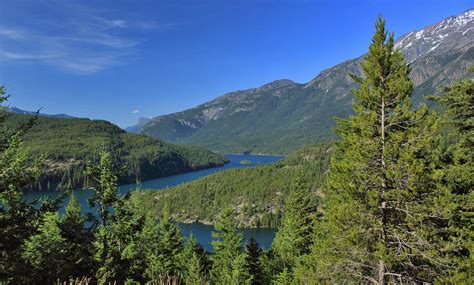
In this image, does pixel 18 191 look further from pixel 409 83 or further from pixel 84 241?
pixel 409 83

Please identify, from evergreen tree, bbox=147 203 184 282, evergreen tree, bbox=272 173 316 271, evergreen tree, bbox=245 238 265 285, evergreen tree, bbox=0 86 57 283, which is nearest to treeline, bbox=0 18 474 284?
evergreen tree, bbox=0 86 57 283

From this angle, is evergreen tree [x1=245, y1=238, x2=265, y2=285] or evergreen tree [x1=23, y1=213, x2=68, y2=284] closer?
evergreen tree [x1=23, y1=213, x2=68, y2=284]

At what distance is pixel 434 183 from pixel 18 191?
17.9m

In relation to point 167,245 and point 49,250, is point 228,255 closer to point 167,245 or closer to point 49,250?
point 167,245

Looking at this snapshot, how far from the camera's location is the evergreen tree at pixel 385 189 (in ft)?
47.4

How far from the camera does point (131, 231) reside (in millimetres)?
21406

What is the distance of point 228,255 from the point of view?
38.8 meters

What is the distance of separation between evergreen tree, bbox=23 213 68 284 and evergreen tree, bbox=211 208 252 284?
1880 centimetres

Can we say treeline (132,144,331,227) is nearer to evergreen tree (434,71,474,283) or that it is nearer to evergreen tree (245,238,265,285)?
Result: evergreen tree (245,238,265,285)

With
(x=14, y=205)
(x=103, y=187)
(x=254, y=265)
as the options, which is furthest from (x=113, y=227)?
(x=254, y=265)

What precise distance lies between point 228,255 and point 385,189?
1053 inches

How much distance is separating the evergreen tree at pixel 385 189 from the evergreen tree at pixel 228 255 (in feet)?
66.8

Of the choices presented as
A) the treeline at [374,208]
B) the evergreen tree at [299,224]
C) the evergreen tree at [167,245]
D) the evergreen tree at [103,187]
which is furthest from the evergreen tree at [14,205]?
the evergreen tree at [299,224]

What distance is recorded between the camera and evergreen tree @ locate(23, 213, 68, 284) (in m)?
18.5
